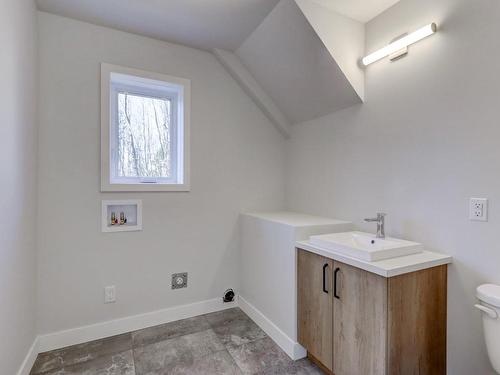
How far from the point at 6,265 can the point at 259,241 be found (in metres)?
1.57

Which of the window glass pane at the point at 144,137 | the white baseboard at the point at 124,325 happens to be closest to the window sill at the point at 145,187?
the window glass pane at the point at 144,137

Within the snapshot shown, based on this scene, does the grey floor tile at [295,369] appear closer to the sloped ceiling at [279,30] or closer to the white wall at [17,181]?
the white wall at [17,181]

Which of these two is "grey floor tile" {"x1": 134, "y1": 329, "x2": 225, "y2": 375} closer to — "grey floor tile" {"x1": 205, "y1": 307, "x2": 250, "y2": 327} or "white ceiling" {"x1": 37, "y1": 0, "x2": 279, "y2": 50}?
"grey floor tile" {"x1": 205, "y1": 307, "x2": 250, "y2": 327}

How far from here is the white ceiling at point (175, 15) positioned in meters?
1.78

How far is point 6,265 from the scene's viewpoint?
52.4 inches

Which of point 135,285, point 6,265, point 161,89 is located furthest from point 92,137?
point 135,285

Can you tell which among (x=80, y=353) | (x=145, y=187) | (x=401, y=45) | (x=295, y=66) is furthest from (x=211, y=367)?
(x=401, y=45)

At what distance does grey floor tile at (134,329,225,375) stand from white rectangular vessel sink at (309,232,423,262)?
108 centimetres

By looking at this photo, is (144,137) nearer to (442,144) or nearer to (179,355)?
(179,355)

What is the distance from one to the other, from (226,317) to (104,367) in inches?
37.9

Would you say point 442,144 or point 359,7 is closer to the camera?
point 442,144

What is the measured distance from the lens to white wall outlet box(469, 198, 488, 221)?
4.30 feet

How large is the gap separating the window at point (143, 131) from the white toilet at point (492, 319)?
1991 millimetres

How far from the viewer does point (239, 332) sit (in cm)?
212
